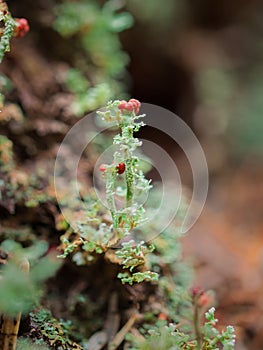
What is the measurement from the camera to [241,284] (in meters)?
1.67

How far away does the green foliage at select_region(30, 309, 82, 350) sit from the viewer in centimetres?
108

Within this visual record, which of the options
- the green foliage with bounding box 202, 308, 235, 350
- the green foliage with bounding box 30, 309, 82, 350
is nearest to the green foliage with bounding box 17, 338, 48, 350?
the green foliage with bounding box 30, 309, 82, 350

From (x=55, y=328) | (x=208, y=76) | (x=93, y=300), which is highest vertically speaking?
(x=208, y=76)

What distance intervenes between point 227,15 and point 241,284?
2.15 metres

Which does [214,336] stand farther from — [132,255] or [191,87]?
[191,87]

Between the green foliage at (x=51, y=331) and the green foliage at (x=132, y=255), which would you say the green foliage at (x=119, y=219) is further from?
the green foliage at (x=51, y=331)

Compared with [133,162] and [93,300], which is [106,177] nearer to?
[133,162]

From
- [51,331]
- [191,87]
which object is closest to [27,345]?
[51,331]

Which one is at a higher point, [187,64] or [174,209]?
[187,64]

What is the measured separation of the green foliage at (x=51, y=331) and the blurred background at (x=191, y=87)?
566mm

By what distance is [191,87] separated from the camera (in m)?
2.91

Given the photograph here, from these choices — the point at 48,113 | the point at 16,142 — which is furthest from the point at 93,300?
the point at 48,113

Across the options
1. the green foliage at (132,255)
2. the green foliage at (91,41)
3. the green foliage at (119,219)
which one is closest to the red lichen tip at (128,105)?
the green foliage at (119,219)

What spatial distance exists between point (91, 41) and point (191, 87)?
1.18 m
